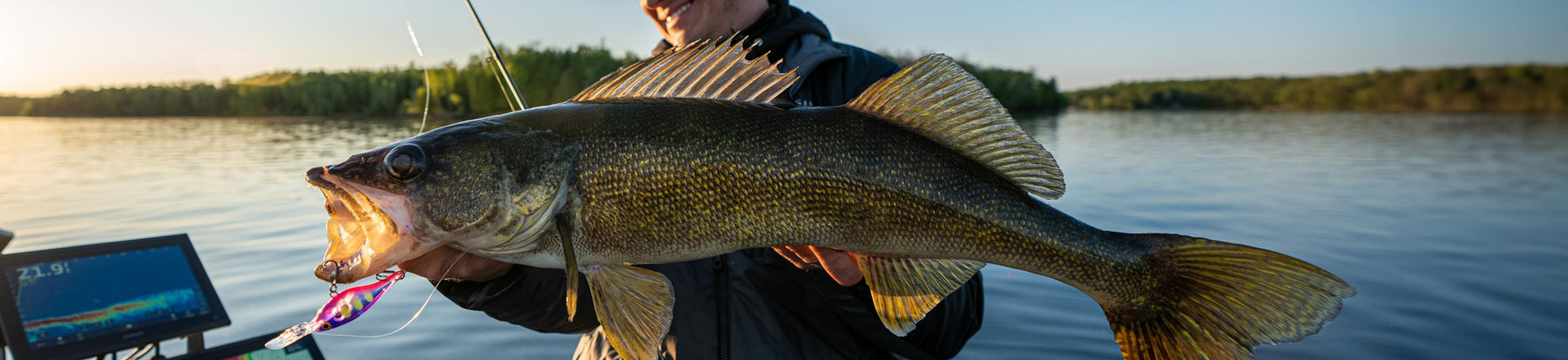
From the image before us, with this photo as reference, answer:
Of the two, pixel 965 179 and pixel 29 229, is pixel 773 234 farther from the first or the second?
pixel 29 229

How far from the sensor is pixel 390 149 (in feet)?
5.76

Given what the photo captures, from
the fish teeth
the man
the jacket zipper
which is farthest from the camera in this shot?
the fish teeth

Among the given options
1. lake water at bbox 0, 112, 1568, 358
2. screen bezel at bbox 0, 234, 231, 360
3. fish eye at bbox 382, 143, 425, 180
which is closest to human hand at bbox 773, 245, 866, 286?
fish eye at bbox 382, 143, 425, 180

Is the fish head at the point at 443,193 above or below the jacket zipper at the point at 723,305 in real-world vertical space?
above

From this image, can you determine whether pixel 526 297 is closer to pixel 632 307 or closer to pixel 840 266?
pixel 632 307

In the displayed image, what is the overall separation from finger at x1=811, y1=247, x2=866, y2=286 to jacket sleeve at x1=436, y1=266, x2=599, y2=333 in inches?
30.7

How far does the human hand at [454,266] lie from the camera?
1.98m

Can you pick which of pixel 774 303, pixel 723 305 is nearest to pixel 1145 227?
pixel 774 303

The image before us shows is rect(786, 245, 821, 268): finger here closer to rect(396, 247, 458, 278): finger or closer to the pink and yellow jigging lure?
rect(396, 247, 458, 278): finger

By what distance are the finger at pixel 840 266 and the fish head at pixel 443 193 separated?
0.66m

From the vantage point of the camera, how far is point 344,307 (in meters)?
2.00

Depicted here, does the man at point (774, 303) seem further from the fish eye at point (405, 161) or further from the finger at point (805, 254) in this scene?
the fish eye at point (405, 161)

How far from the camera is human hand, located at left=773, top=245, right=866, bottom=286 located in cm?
217

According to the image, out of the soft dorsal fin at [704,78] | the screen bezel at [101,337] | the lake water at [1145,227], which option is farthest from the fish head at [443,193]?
the lake water at [1145,227]
